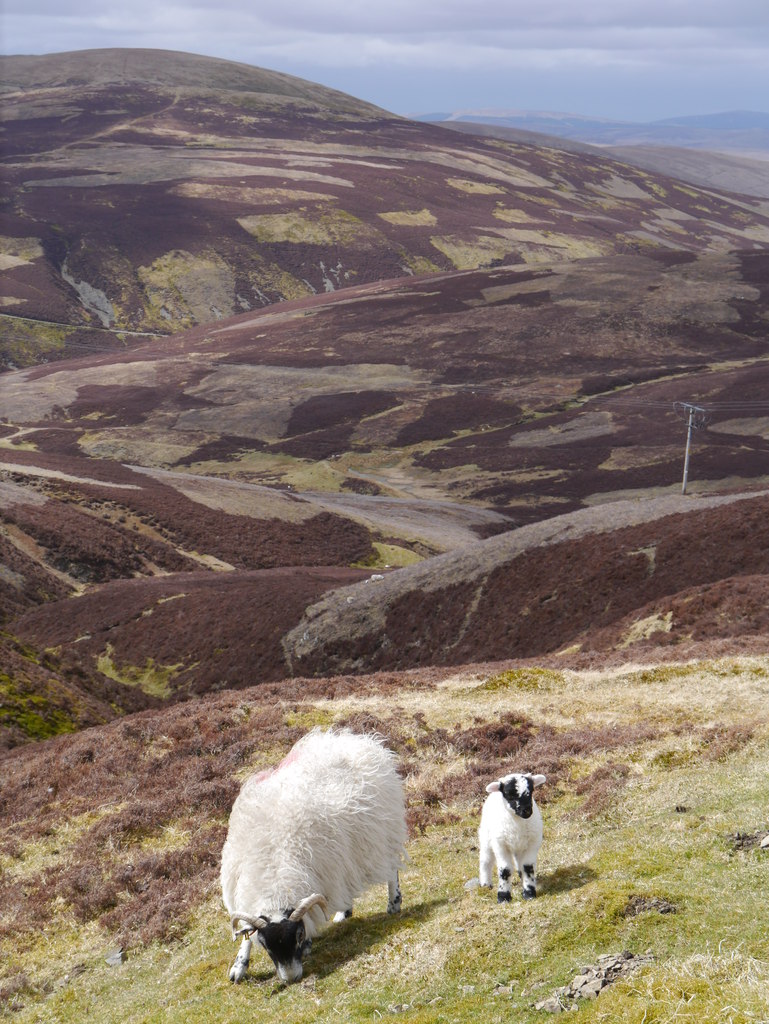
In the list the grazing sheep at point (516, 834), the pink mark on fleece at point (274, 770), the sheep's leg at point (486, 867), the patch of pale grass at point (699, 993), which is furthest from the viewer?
the pink mark on fleece at point (274, 770)

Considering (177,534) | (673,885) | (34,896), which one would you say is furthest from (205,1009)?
(177,534)

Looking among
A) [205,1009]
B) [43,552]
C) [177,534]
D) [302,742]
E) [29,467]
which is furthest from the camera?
[29,467]

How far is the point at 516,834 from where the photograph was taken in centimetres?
1297

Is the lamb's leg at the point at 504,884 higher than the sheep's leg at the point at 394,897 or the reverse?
higher

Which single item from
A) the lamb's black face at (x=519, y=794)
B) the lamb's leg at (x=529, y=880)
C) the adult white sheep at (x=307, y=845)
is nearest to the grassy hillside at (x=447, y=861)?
the lamb's leg at (x=529, y=880)

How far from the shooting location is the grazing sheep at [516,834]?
12.9m

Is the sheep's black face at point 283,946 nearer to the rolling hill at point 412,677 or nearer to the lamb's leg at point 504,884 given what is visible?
the rolling hill at point 412,677

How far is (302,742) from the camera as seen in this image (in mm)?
14898

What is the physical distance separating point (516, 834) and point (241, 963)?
397 centimetres

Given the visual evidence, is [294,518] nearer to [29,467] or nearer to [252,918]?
[29,467]

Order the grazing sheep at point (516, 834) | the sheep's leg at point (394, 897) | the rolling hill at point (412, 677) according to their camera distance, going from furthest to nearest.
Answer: the sheep's leg at point (394, 897) < the grazing sheep at point (516, 834) < the rolling hill at point (412, 677)

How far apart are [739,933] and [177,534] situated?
8070 centimetres

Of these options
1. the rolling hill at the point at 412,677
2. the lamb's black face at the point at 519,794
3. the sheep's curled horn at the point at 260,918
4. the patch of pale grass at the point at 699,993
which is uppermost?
the patch of pale grass at the point at 699,993

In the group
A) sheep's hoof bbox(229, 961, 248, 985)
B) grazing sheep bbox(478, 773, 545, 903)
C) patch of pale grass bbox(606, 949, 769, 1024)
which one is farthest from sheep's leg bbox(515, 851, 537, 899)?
sheep's hoof bbox(229, 961, 248, 985)
